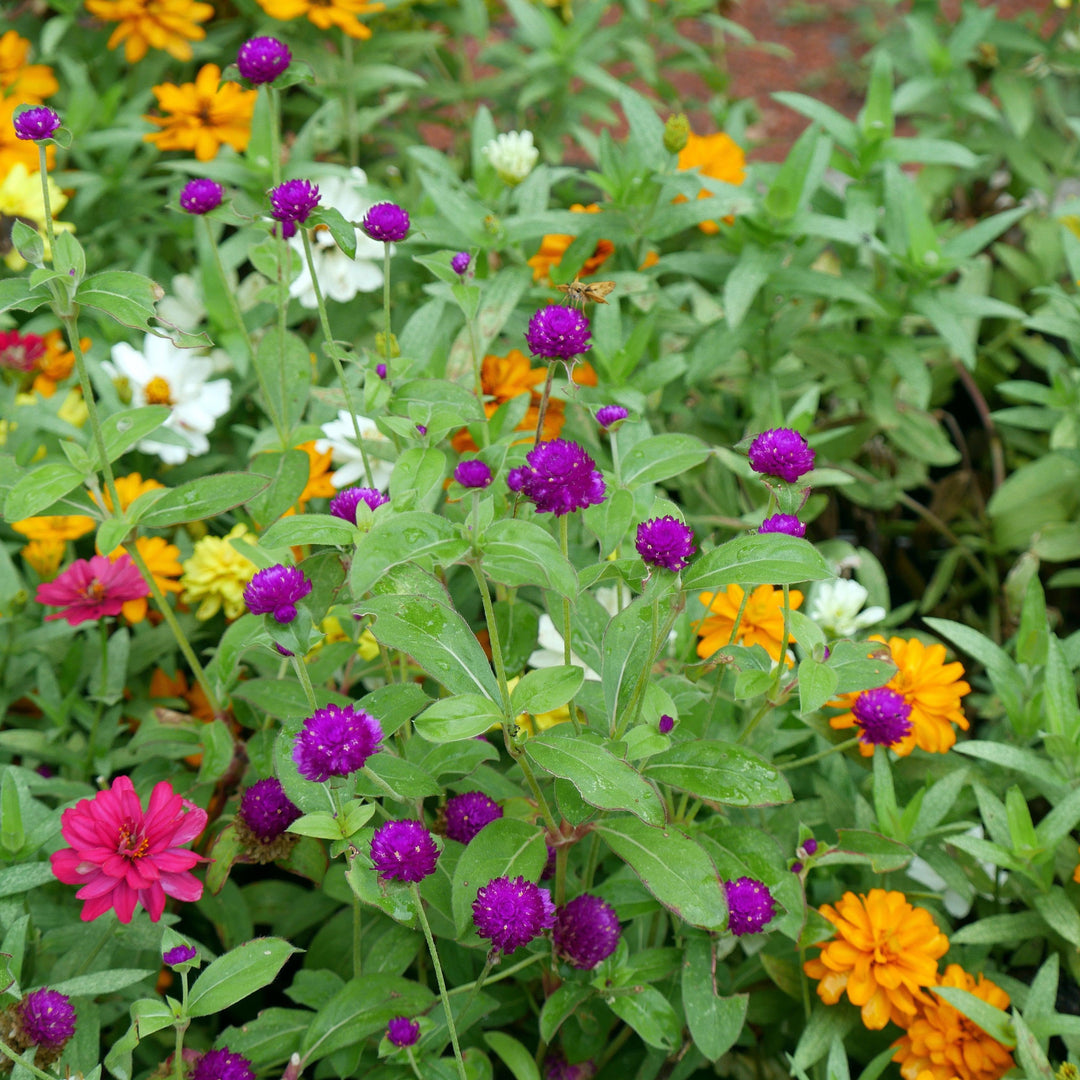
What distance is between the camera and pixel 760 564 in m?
0.81

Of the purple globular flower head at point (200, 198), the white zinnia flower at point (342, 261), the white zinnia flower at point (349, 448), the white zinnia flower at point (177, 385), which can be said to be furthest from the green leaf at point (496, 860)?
the white zinnia flower at point (342, 261)

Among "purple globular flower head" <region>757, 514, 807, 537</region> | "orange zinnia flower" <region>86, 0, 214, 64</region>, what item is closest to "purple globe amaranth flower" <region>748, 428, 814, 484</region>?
"purple globular flower head" <region>757, 514, 807, 537</region>

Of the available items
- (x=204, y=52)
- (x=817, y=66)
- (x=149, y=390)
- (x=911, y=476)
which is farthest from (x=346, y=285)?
(x=817, y=66)

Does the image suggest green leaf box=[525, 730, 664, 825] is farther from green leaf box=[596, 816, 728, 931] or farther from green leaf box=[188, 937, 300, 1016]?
green leaf box=[188, 937, 300, 1016]

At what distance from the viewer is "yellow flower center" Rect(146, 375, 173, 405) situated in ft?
5.00

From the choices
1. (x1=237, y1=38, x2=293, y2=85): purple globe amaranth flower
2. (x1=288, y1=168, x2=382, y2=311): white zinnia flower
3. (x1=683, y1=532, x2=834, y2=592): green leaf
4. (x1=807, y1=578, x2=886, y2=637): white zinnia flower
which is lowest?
(x1=807, y1=578, x2=886, y2=637): white zinnia flower

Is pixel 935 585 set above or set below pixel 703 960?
below

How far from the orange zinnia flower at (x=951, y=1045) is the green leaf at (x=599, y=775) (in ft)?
1.46

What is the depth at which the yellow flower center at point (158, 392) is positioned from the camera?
1.52 metres

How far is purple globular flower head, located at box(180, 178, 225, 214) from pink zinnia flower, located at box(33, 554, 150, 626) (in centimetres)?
40

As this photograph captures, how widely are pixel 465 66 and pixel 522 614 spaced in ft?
5.00

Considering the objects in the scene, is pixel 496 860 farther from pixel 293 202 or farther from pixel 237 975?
pixel 293 202

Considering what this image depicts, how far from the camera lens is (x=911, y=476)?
1832 millimetres

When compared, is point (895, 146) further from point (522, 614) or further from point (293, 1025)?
point (293, 1025)
